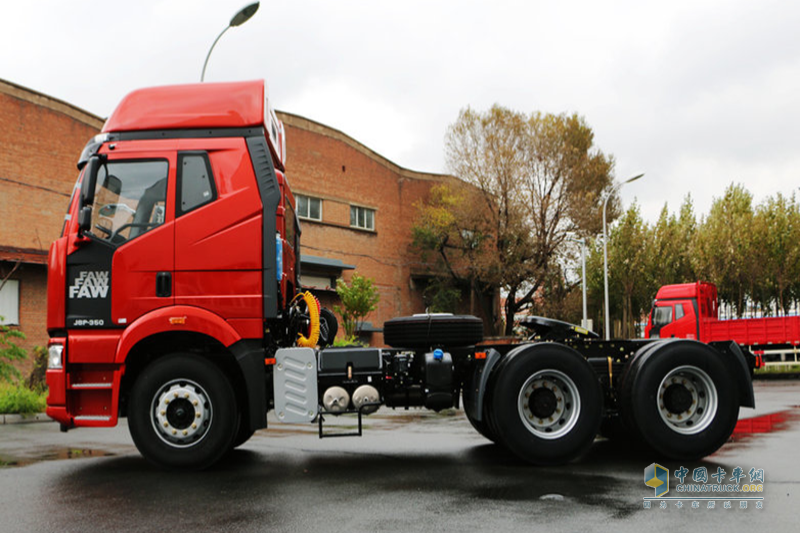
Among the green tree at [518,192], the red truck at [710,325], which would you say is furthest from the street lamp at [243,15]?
the green tree at [518,192]

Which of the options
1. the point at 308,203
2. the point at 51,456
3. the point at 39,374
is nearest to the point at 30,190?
the point at 39,374

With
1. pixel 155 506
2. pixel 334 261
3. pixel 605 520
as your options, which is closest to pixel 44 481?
pixel 155 506

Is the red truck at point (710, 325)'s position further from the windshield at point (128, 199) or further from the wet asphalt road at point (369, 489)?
the windshield at point (128, 199)

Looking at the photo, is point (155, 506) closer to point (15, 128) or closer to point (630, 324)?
point (15, 128)

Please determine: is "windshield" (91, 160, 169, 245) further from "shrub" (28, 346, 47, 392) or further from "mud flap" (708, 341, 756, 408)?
"shrub" (28, 346, 47, 392)

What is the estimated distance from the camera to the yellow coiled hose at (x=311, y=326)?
7.98m

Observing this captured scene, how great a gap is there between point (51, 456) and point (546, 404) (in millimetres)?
5638

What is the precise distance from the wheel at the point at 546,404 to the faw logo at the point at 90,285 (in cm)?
400

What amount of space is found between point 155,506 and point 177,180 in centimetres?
320

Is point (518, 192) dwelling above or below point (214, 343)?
above

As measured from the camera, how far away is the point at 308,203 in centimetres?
3338

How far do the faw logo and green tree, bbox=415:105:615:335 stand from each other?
98.9ft

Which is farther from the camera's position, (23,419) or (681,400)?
(23,419)

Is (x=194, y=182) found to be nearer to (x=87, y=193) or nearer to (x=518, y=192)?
(x=87, y=193)
